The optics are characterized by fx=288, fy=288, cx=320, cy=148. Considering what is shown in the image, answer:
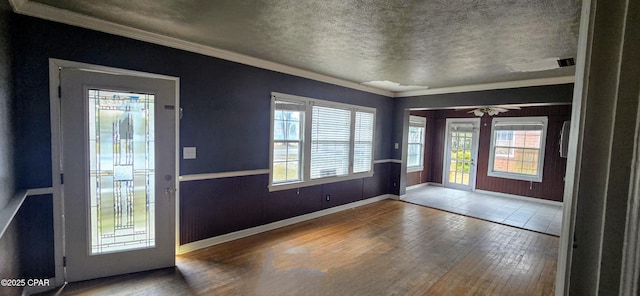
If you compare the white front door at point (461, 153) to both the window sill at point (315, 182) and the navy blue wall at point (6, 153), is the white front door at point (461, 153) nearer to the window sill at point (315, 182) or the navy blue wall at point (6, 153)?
the window sill at point (315, 182)

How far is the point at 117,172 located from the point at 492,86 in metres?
5.77

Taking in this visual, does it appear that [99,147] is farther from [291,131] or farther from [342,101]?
[342,101]

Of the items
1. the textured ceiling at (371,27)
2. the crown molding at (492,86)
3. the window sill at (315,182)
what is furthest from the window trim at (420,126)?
the textured ceiling at (371,27)

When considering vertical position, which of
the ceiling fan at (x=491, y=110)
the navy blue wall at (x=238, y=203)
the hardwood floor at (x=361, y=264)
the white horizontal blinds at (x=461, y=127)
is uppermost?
the ceiling fan at (x=491, y=110)

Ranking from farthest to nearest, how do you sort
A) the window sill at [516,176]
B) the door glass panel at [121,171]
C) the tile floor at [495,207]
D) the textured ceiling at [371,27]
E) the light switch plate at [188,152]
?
the window sill at [516,176] → the tile floor at [495,207] → the light switch plate at [188,152] → the door glass panel at [121,171] → the textured ceiling at [371,27]

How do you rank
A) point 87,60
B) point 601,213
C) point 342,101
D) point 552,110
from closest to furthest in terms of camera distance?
point 601,213 < point 87,60 < point 342,101 < point 552,110

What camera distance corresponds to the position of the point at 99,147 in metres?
2.83

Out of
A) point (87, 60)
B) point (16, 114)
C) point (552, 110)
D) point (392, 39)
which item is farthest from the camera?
point (552, 110)

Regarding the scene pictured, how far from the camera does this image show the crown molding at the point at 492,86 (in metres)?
4.49

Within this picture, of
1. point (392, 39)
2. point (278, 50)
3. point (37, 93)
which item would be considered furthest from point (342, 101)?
point (37, 93)

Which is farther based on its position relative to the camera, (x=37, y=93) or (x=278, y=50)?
(x=278, y=50)

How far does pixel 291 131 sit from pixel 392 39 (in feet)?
7.25

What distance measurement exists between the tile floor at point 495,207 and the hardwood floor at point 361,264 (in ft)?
1.97

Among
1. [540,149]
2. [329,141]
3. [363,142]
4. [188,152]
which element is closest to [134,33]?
[188,152]
